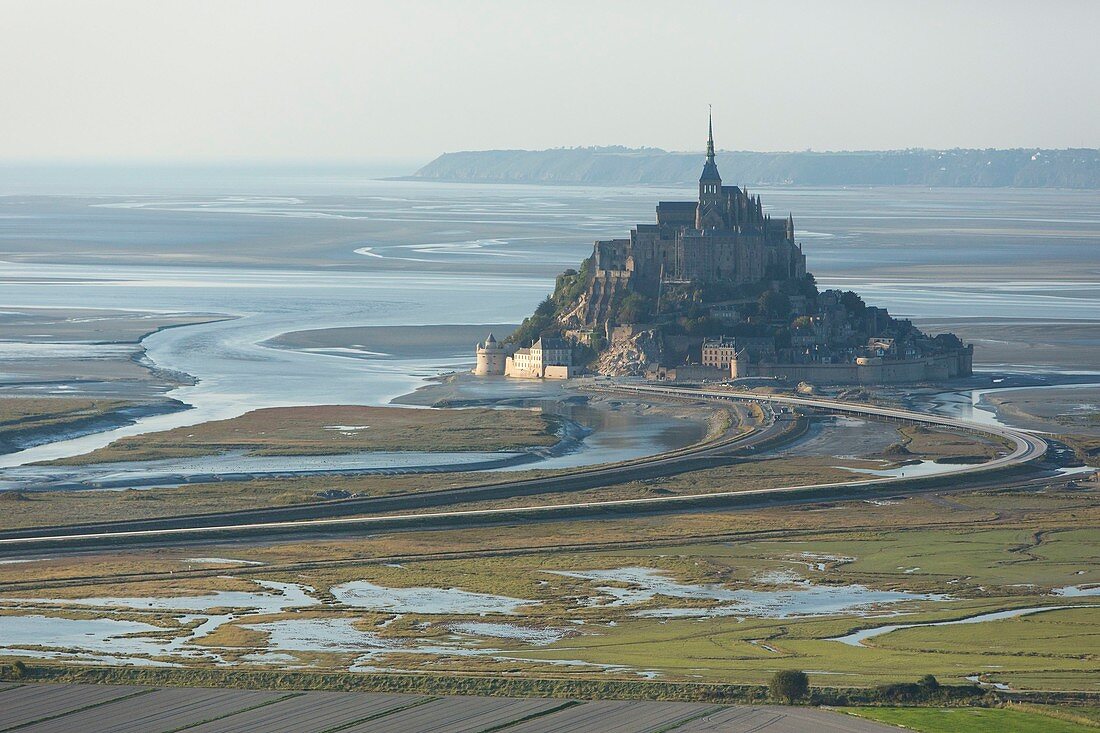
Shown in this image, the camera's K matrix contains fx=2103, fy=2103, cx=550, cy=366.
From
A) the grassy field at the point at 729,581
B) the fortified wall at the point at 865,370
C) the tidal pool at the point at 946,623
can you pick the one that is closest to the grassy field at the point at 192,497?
the grassy field at the point at 729,581

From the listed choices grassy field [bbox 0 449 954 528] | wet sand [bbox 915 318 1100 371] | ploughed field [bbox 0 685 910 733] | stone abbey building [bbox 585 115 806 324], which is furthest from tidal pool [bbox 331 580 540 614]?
wet sand [bbox 915 318 1100 371]

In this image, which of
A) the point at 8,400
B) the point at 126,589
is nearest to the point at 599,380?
the point at 8,400

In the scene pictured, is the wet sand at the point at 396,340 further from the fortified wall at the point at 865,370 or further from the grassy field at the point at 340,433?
the grassy field at the point at 340,433

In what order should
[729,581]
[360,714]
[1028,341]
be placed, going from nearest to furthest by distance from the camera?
1. [360,714]
2. [729,581]
3. [1028,341]

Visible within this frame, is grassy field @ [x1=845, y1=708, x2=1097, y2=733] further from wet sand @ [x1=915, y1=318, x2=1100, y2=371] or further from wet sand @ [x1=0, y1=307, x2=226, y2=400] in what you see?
wet sand @ [x1=915, y1=318, x2=1100, y2=371]

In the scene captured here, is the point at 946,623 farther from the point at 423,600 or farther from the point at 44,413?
the point at 44,413

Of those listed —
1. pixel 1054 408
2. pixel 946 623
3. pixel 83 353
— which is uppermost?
pixel 946 623

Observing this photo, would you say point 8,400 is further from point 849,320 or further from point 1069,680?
point 1069,680

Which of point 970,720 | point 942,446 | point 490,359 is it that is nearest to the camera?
point 970,720

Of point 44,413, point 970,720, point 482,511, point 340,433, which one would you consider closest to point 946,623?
point 970,720

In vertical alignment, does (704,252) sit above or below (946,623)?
above
